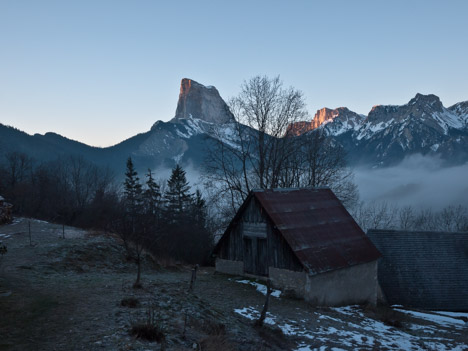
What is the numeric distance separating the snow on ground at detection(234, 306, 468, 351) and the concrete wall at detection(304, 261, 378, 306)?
1.52 m

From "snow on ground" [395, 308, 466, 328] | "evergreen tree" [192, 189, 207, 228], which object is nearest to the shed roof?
"snow on ground" [395, 308, 466, 328]

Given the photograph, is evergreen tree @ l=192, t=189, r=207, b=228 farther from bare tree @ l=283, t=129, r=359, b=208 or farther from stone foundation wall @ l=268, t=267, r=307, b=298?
stone foundation wall @ l=268, t=267, r=307, b=298

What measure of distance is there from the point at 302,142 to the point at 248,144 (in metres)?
4.63

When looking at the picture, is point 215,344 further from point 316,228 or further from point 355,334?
point 316,228

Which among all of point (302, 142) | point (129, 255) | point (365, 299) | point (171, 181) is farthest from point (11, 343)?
point (171, 181)

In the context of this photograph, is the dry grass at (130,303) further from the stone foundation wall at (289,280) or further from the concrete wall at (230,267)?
the concrete wall at (230,267)

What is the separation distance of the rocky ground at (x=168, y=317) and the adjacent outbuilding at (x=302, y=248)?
0.91 metres

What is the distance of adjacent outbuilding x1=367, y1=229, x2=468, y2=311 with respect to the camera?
77.0ft

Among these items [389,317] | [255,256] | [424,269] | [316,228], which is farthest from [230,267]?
[424,269]

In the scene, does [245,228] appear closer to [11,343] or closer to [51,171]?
[11,343]

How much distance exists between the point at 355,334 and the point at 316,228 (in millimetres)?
7143

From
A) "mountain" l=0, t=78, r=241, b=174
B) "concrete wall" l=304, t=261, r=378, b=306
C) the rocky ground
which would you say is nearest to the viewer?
the rocky ground

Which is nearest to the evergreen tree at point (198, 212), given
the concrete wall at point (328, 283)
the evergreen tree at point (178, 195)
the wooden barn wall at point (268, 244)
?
the evergreen tree at point (178, 195)

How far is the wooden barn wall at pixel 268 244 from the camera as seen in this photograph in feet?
54.3
